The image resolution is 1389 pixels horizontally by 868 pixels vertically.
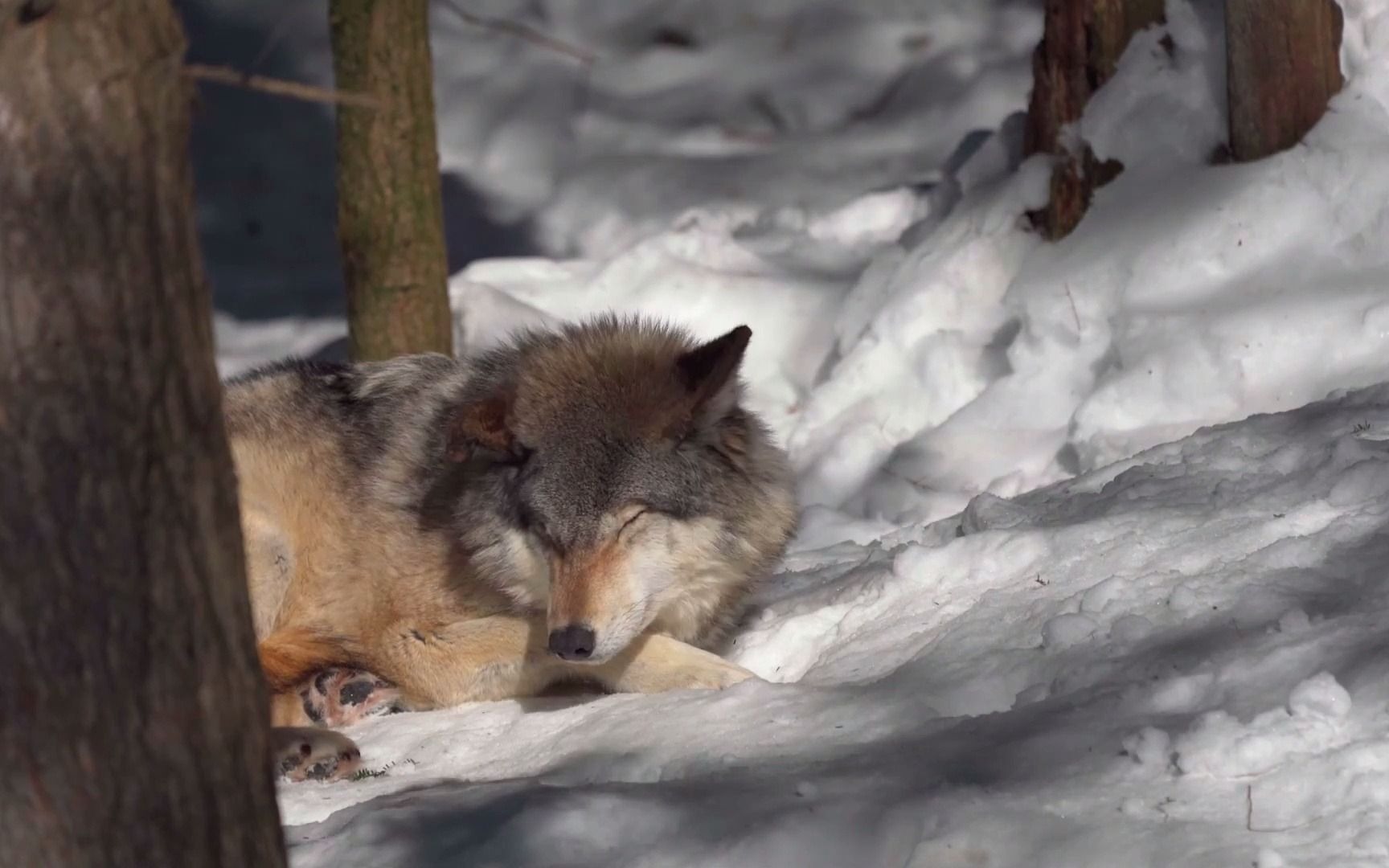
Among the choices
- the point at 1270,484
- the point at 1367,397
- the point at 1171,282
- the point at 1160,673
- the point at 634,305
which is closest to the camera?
the point at 1160,673

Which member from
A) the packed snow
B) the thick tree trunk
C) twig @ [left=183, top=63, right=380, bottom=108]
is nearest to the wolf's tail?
the packed snow

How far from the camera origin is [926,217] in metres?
8.37

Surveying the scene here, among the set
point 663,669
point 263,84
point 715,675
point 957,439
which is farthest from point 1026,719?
point 957,439

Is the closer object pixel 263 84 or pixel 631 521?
pixel 263 84

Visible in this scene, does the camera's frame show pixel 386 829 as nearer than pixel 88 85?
No

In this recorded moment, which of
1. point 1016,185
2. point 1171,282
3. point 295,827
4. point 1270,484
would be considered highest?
point 1016,185

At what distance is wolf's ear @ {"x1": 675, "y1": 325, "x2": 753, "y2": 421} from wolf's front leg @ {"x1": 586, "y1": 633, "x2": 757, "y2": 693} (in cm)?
73

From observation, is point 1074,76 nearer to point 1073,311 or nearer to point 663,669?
point 1073,311

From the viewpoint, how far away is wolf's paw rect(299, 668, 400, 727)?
4910mm

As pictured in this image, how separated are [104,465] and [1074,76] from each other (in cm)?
594

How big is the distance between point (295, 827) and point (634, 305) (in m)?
5.68

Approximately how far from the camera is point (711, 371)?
182 inches

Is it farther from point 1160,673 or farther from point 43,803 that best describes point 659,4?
point 43,803

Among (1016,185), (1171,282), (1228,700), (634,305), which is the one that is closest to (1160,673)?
(1228,700)
